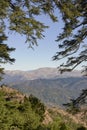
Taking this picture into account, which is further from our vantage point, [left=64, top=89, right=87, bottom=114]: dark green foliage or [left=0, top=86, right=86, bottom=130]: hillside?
[left=64, top=89, right=87, bottom=114]: dark green foliage

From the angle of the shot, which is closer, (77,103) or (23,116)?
(23,116)

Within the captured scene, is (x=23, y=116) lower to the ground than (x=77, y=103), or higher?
lower

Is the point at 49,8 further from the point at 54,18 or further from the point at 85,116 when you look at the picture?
the point at 85,116

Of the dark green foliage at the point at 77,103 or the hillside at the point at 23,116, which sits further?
the dark green foliage at the point at 77,103

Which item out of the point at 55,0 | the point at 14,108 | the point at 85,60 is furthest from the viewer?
the point at 85,60

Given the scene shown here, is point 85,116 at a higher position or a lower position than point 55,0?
lower

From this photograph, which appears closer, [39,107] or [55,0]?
[55,0]

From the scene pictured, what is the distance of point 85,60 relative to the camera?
1975 centimetres

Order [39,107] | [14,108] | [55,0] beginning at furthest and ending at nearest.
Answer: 1. [39,107]
2. [14,108]
3. [55,0]

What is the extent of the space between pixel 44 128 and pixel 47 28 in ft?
26.2

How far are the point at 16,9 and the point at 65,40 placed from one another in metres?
6.97

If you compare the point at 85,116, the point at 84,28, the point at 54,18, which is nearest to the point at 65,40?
the point at 84,28

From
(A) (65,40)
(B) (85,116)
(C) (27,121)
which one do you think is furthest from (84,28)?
(C) (27,121)

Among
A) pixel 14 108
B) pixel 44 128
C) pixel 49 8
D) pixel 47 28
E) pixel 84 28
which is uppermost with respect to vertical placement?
pixel 84 28
